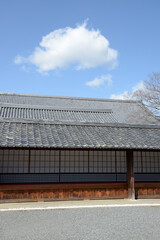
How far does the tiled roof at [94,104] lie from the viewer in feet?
69.2

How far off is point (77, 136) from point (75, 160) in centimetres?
198

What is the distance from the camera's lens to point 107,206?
8.22 meters

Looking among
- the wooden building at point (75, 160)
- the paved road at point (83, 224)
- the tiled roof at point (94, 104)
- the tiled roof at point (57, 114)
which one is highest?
the tiled roof at point (94, 104)

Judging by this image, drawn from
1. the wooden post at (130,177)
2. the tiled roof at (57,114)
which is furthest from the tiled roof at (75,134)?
the tiled roof at (57,114)

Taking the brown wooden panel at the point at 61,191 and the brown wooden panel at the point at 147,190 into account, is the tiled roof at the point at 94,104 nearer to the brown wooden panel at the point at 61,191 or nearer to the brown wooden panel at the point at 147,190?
the brown wooden panel at the point at 147,190

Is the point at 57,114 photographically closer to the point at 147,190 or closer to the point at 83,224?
the point at 147,190

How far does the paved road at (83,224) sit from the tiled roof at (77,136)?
7.55ft

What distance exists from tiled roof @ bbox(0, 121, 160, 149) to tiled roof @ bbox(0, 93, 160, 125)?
9772 millimetres

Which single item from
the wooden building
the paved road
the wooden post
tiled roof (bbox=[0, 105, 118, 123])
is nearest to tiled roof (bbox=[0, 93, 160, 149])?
the wooden building

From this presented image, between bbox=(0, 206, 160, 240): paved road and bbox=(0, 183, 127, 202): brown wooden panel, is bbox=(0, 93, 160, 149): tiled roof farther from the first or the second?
bbox=(0, 206, 160, 240): paved road

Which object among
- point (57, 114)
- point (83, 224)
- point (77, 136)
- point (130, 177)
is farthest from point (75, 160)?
point (57, 114)

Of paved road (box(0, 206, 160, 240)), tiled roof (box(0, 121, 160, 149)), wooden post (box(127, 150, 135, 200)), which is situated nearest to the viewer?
paved road (box(0, 206, 160, 240))

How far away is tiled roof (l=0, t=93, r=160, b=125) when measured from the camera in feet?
69.2

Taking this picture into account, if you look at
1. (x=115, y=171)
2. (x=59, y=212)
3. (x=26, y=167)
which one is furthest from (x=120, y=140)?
(x=26, y=167)
